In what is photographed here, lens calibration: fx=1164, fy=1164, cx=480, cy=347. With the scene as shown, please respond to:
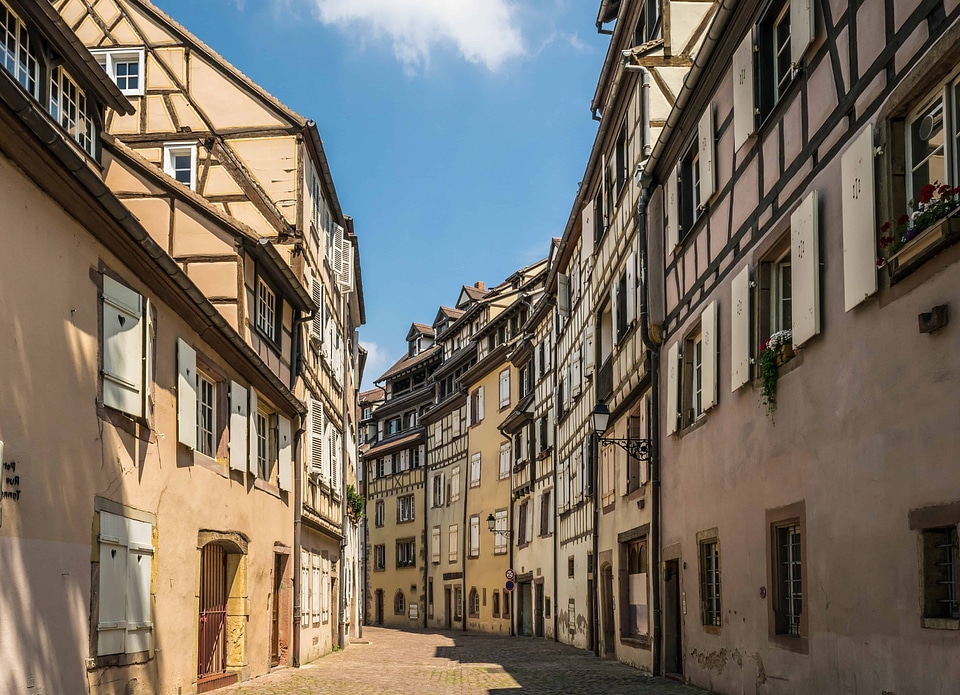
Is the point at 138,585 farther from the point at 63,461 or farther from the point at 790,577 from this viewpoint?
the point at 790,577

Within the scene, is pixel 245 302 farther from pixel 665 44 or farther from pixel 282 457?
pixel 665 44

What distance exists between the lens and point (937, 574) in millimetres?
7500

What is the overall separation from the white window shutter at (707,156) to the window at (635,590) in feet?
20.3

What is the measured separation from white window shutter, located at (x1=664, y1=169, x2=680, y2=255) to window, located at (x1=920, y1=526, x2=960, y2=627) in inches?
322

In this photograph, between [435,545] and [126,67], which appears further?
[435,545]

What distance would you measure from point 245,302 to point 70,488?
733cm

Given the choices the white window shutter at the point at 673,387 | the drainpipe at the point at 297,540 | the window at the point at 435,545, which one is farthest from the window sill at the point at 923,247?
the window at the point at 435,545

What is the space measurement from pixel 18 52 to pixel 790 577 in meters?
8.95

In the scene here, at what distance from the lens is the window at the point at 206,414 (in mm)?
14000

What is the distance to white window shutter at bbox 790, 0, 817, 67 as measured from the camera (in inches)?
385

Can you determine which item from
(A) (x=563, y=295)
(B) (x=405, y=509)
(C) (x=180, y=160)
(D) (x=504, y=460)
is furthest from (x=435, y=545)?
(C) (x=180, y=160)

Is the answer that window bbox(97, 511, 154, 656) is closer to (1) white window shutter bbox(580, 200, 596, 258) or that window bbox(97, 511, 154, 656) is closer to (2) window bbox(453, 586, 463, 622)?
(1) white window shutter bbox(580, 200, 596, 258)

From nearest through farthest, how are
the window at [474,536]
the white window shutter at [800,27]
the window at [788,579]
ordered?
1. the white window shutter at [800,27]
2. the window at [788,579]
3. the window at [474,536]

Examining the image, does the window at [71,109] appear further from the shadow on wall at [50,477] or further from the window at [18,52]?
the shadow on wall at [50,477]
